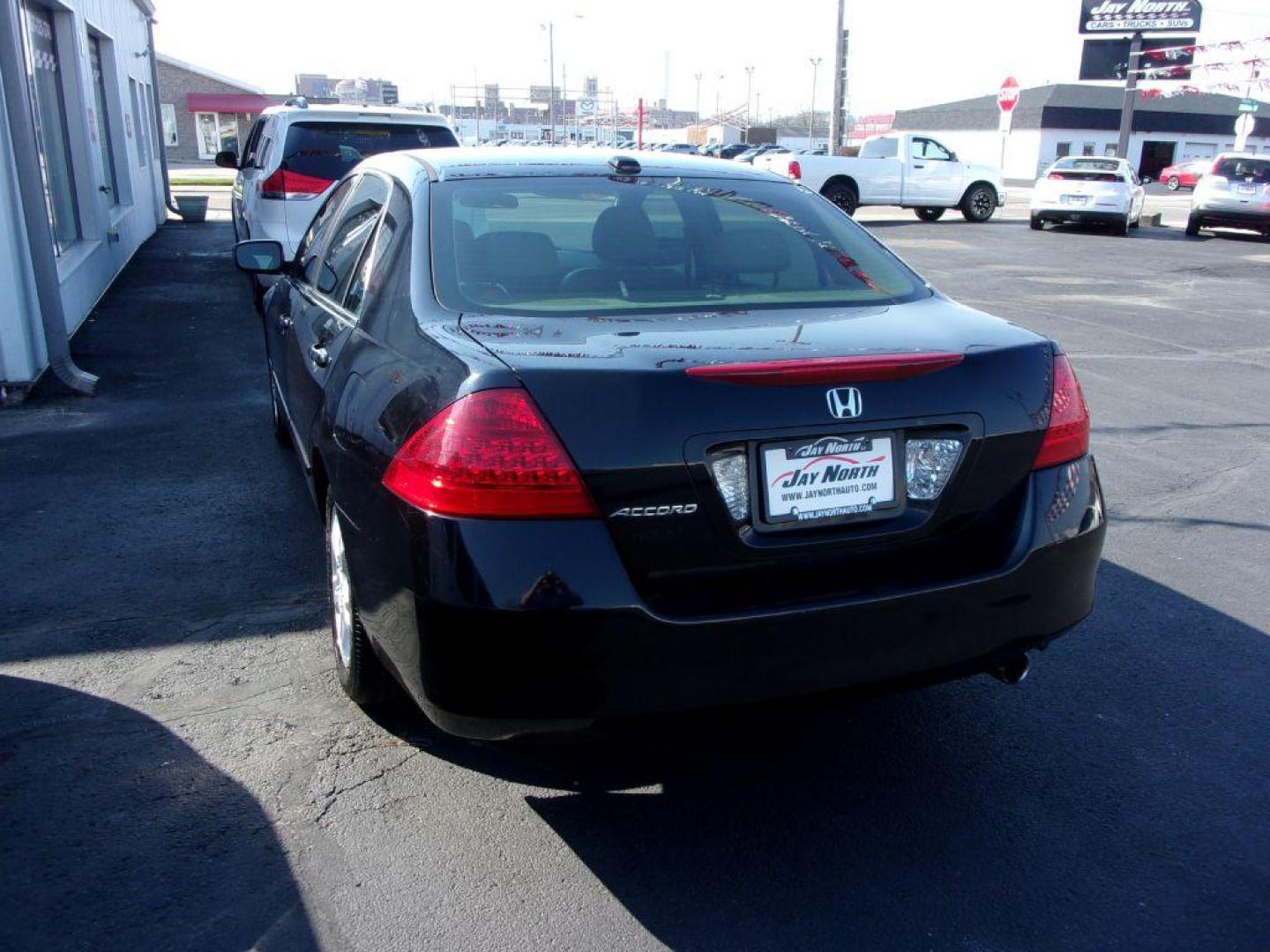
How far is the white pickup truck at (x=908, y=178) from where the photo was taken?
25312 mm

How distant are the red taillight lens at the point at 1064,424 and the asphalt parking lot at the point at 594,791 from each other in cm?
80

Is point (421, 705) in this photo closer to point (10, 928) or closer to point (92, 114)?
point (10, 928)

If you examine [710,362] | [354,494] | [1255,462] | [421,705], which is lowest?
[1255,462]

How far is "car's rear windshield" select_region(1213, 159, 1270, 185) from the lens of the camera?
22.5 m

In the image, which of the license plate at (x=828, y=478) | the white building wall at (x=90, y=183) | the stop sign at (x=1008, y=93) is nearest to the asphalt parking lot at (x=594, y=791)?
the license plate at (x=828, y=478)

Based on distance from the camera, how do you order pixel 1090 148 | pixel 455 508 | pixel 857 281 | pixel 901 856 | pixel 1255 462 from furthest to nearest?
pixel 1090 148 < pixel 1255 462 < pixel 857 281 < pixel 901 856 < pixel 455 508

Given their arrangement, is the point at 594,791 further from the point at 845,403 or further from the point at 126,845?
the point at 845,403

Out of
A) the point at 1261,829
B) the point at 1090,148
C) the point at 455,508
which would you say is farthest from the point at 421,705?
the point at 1090,148

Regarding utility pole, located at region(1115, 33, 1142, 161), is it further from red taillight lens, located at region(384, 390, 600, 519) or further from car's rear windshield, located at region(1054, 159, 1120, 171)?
red taillight lens, located at region(384, 390, 600, 519)

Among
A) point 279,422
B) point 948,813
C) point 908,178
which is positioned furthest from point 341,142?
point 908,178

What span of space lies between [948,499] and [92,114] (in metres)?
12.9

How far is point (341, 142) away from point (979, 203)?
19.7 meters

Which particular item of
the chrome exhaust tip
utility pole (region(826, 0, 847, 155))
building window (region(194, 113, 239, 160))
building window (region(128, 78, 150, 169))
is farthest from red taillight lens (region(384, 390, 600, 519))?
building window (region(194, 113, 239, 160))

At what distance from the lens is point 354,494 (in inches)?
114
